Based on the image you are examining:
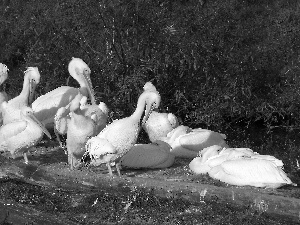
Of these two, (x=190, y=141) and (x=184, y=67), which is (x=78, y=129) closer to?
Result: (x=190, y=141)

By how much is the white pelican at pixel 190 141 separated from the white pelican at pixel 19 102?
1588 mm

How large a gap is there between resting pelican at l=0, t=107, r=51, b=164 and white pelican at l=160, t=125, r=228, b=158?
1471mm

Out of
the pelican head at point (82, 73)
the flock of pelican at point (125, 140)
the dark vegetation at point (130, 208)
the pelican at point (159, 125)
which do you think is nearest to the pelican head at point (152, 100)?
the flock of pelican at point (125, 140)

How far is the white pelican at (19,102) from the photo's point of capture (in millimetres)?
7402

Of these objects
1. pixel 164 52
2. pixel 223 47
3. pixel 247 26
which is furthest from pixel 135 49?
pixel 247 26

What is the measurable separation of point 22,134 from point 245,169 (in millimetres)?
2164

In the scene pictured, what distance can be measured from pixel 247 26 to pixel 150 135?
188 inches

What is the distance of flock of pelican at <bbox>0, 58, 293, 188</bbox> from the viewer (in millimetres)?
5966

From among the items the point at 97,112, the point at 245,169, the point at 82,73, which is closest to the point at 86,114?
the point at 97,112

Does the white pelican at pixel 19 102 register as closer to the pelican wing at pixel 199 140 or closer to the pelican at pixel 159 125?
the pelican at pixel 159 125

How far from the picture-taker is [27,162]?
671 centimetres

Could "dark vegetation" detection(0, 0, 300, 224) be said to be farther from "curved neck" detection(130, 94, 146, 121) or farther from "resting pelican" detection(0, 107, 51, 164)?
"resting pelican" detection(0, 107, 51, 164)

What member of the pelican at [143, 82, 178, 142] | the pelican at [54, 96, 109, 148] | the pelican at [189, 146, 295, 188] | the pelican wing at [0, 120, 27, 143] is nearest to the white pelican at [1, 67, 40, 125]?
the pelican at [54, 96, 109, 148]

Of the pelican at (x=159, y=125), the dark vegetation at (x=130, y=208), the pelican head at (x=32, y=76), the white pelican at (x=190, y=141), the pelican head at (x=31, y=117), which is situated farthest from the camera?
the pelican at (x=159, y=125)
